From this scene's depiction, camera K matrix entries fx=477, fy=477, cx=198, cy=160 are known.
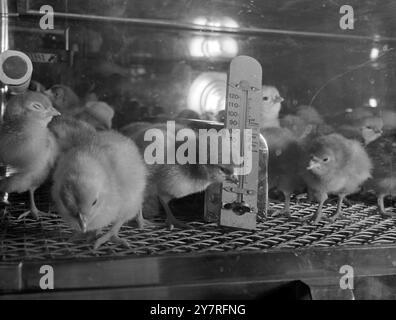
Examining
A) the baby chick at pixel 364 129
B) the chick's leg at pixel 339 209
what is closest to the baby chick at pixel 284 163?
the chick's leg at pixel 339 209

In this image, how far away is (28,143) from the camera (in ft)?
3.45

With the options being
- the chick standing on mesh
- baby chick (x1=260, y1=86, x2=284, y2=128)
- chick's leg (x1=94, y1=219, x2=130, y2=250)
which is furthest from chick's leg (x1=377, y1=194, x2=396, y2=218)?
the chick standing on mesh

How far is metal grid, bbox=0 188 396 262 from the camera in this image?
932 mm

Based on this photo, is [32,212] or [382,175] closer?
[32,212]

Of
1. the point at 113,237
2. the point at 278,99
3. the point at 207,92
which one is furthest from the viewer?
the point at 207,92

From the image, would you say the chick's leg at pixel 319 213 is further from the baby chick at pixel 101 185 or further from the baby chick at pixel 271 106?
the baby chick at pixel 101 185

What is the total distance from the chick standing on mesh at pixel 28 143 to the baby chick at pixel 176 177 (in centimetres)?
21

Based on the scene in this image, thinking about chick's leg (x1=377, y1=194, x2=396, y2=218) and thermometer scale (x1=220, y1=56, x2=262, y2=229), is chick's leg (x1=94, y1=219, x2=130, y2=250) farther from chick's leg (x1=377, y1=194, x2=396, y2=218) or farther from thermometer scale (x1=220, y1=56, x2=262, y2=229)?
chick's leg (x1=377, y1=194, x2=396, y2=218)

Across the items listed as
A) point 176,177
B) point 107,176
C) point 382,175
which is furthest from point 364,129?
point 107,176

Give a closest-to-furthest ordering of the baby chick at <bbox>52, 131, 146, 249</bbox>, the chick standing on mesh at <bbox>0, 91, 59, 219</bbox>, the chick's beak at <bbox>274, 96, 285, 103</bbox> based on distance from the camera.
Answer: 1. the baby chick at <bbox>52, 131, 146, 249</bbox>
2. the chick standing on mesh at <bbox>0, 91, 59, 219</bbox>
3. the chick's beak at <bbox>274, 96, 285, 103</bbox>

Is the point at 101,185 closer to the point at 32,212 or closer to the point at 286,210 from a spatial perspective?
the point at 32,212

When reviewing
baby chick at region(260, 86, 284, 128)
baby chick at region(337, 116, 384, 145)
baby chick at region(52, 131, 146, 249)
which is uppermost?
baby chick at region(260, 86, 284, 128)

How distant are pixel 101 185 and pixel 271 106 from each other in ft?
2.31

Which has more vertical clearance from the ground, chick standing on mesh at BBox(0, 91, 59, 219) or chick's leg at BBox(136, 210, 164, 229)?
chick standing on mesh at BBox(0, 91, 59, 219)
